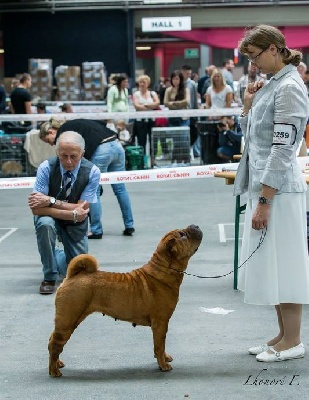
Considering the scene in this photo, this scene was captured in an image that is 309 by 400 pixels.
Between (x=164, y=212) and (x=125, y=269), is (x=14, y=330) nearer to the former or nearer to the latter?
(x=125, y=269)

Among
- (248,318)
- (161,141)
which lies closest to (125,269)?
(248,318)

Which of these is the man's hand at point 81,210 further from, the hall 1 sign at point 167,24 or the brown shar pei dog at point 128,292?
the hall 1 sign at point 167,24

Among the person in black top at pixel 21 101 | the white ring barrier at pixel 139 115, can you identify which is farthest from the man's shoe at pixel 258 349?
the person in black top at pixel 21 101

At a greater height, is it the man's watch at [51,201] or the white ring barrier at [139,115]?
the white ring barrier at [139,115]

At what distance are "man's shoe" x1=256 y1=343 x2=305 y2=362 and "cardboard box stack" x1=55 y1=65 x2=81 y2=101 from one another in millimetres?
20810

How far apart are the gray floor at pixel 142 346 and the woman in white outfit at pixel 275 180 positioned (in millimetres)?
491

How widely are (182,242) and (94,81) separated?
21396 millimetres

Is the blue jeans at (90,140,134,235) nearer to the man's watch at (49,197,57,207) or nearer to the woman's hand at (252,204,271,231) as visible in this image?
the man's watch at (49,197,57,207)

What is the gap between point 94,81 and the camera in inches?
1025

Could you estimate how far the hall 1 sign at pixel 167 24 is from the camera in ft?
90.1

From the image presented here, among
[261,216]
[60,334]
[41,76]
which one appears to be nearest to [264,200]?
[261,216]

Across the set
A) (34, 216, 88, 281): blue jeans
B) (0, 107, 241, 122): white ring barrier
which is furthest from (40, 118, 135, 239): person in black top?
(0, 107, 241, 122): white ring barrier

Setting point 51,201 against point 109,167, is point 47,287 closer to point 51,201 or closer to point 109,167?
point 51,201

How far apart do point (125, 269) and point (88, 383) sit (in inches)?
119
